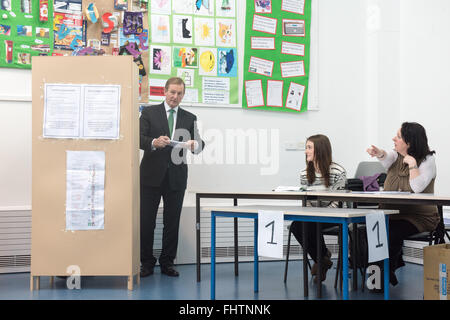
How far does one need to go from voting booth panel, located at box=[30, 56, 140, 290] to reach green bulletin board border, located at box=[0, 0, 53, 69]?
0.93 m

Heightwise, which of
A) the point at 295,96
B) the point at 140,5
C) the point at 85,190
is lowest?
the point at 85,190

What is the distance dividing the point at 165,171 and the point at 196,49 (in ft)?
4.49

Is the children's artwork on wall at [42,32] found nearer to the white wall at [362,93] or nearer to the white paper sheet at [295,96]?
the white wall at [362,93]

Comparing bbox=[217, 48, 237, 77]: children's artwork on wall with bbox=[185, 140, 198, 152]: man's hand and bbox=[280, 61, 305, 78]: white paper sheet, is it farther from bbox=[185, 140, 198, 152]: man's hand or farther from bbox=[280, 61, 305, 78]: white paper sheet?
bbox=[185, 140, 198, 152]: man's hand

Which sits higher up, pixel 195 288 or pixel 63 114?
pixel 63 114

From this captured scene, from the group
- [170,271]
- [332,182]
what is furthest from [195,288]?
[332,182]

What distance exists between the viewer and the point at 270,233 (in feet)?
10.4

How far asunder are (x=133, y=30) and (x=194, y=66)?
2.14ft

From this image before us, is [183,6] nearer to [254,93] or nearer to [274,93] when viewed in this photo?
[254,93]

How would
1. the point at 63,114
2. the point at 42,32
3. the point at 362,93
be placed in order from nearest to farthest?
1. the point at 63,114
2. the point at 42,32
3. the point at 362,93

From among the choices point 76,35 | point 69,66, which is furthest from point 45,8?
point 69,66

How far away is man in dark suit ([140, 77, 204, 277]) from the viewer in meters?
4.49

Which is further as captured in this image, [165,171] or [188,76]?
[188,76]

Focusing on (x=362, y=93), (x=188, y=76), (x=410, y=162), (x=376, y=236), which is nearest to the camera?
(x=376, y=236)
